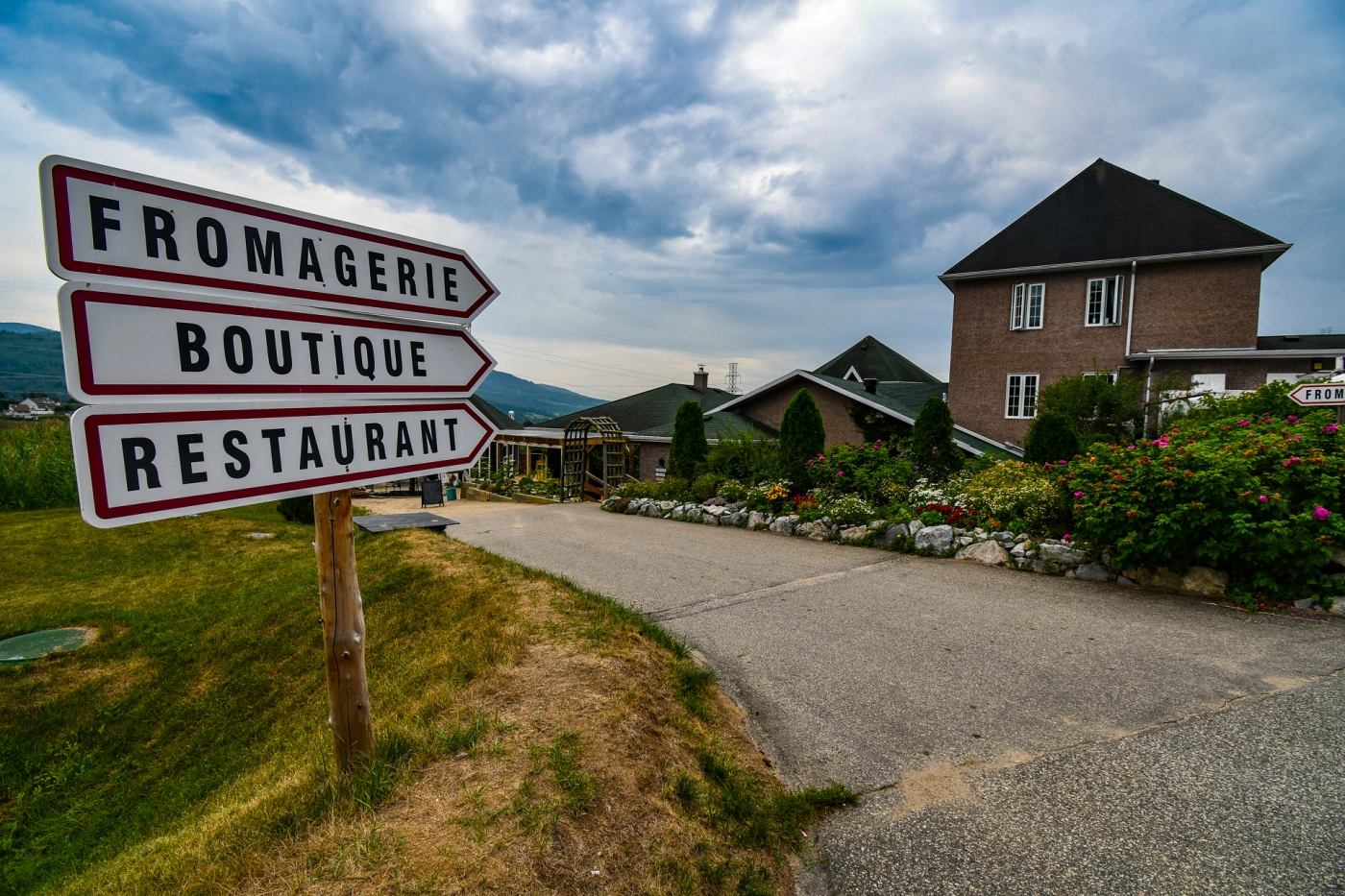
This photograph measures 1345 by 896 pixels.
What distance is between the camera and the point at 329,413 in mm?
2678

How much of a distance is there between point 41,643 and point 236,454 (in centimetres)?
651

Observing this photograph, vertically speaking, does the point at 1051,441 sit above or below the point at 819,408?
below

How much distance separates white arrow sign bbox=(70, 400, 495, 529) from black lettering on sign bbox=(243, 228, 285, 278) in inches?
22.4

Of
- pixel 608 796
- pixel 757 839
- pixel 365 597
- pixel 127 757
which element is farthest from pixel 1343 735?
pixel 127 757

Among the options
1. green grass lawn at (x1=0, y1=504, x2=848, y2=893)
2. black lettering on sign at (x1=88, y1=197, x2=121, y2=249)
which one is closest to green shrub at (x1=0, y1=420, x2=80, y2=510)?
green grass lawn at (x1=0, y1=504, x2=848, y2=893)

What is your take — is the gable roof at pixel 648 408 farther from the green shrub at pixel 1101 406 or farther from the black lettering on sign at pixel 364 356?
the black lettering on sign at pixel 364 356

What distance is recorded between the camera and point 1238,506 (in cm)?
634

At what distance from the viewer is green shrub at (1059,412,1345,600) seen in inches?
243

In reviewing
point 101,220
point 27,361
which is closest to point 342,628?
point 101,220

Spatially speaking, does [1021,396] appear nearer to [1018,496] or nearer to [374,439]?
[1018,496]

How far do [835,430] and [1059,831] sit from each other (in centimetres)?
1710

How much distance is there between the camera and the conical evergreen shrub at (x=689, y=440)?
16.6 meters

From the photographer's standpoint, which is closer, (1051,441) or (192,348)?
(192,348)

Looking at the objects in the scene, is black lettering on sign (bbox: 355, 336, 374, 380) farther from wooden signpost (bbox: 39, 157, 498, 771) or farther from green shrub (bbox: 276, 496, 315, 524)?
green shrub (bbox: 276, 496, 315, 524)
